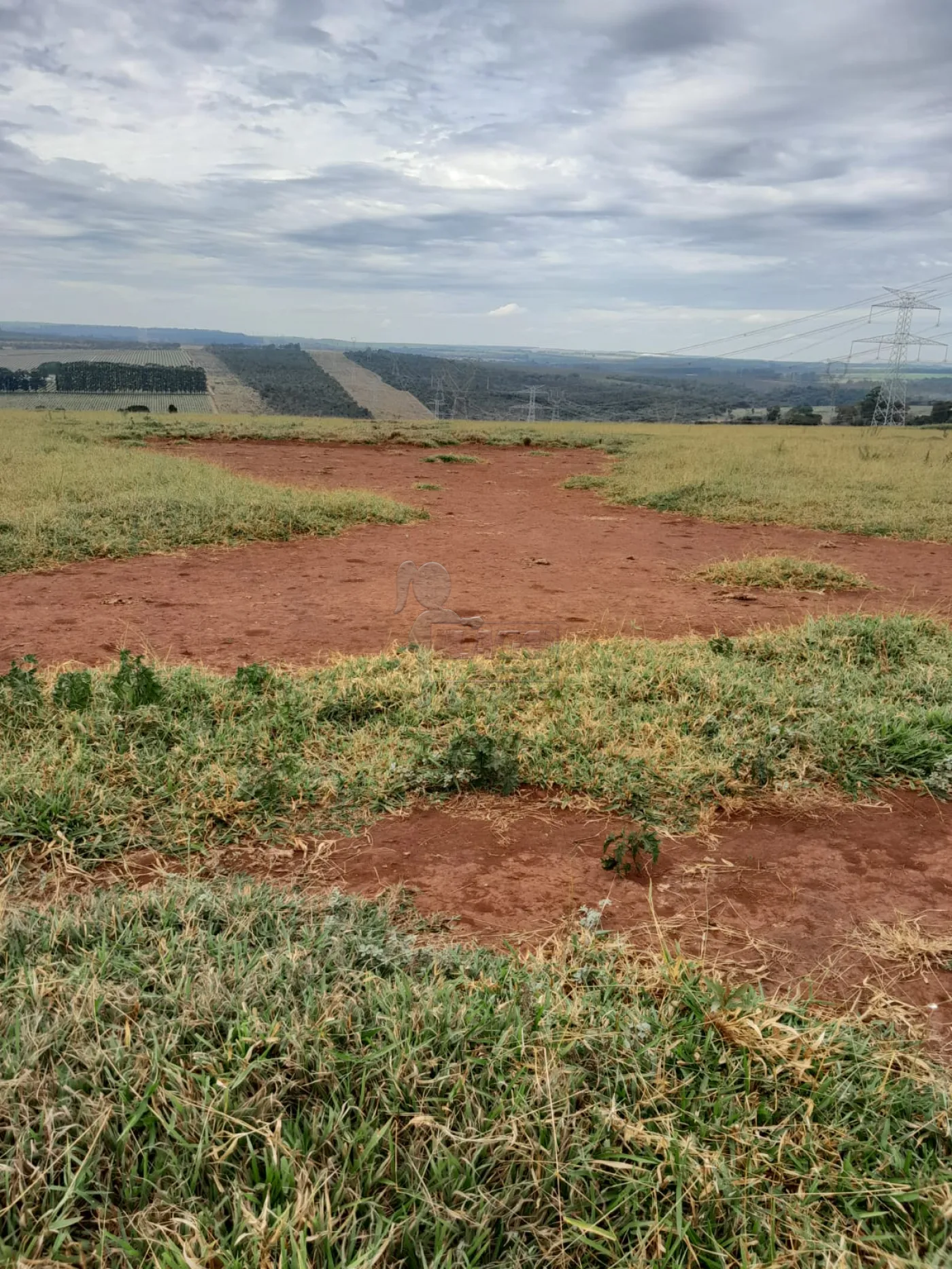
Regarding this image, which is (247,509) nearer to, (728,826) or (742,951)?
(728,826)

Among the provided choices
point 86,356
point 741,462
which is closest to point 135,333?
point 86,356

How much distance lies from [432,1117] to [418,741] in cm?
190

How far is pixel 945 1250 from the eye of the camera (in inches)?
54.0

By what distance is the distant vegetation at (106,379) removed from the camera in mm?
45531

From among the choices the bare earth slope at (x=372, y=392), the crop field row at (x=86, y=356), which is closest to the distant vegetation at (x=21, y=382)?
the crop field row at (x=86, y=356)

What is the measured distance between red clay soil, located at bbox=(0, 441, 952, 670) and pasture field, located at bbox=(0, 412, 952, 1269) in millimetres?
101

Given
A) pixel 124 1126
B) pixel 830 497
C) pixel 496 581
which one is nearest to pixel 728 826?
pixel 124 1126

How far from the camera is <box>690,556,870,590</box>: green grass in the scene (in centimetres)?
644

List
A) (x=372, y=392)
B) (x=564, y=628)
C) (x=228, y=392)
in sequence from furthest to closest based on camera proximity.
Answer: (x=372, y=392), (x=228, y=392), (x=564, y=628)

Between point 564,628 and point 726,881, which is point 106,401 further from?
point 726,881

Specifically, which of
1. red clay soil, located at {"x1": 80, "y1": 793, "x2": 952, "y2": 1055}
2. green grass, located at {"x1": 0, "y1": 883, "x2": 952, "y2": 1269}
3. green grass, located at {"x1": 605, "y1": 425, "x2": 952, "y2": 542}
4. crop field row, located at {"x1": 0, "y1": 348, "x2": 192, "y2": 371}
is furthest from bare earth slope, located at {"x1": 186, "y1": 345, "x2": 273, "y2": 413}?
green grass, located at {"x1": 0, "y1": 883, "x2": 952, "y2": 1269}

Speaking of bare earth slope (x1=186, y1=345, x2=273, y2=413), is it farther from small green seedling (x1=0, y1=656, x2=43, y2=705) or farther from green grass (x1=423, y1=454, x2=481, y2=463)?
small green seedling (x1=0, y1=656, x2=43, y2=705)

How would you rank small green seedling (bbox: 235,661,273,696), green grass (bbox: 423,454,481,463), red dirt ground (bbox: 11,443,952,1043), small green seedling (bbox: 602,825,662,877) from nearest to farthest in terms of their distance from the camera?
red dirt ground (bbox: 11,443,952,1043) → small green seedling (bbox: 602,825,662,877) → small green seedling (bbox: 235,661,273,696) → green grass (bbox: 423,454,481,463)

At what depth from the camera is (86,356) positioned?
7588 cm
